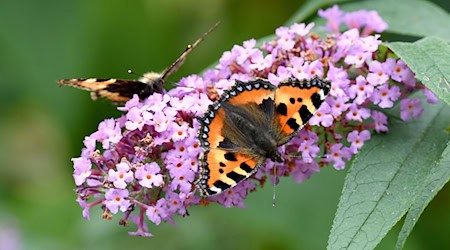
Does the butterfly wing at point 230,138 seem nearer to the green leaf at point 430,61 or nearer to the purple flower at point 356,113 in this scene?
the purple flower at point 356,113

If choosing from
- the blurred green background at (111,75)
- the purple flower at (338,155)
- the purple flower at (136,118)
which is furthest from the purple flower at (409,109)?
the blurred green background at (111,75)

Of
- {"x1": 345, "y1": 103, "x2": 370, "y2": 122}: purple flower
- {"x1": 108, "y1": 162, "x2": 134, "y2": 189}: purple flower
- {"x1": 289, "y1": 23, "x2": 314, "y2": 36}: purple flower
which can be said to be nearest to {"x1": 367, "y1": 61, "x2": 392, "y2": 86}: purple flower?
{"x1": 345, "y1": 103, "x2": 370, "y2": 122}: purple flower

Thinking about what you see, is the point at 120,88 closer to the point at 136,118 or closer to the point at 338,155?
the point at 136,118

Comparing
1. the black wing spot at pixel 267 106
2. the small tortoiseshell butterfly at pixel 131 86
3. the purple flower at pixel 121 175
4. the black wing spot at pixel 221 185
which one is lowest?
the black wing spot at pixel 221 185

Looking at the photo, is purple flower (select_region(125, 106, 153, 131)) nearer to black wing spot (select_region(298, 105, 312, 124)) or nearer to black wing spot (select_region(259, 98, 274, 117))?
black wing spot (select_region(259, 98, 274, 117))

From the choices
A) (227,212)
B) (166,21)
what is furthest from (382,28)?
(166,21)

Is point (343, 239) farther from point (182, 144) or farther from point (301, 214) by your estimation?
point (301, 214)
